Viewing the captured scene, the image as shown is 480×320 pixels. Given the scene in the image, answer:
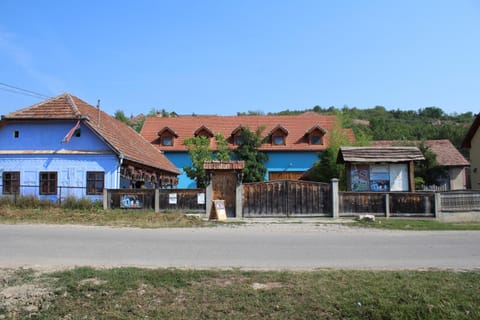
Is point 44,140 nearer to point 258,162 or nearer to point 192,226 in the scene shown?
point 192,226

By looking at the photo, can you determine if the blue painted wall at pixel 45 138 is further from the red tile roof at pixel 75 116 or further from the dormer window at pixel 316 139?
the dormer window at pixel 316 139

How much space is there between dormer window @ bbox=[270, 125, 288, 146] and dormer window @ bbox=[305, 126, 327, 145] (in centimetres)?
244

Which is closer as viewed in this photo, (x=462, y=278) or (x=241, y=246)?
(x=462, y=278)

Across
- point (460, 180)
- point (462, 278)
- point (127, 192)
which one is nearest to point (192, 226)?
point (127, 192)

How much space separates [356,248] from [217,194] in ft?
38.8

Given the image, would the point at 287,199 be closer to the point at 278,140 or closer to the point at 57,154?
the point at 57,154

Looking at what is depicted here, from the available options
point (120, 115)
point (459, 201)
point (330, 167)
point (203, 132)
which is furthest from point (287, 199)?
point (120, 115)

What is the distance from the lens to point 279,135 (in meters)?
43.7

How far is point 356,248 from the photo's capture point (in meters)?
11.3

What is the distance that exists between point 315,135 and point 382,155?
20523mm

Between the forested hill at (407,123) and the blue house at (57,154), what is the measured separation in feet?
74.9

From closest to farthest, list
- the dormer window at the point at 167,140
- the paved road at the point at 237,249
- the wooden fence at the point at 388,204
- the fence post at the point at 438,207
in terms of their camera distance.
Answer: the paved road at the point at 237,249, the fence post at the point at 438,207, the wooden fence at the point at 388,204, the dormer window at the point at 167,140

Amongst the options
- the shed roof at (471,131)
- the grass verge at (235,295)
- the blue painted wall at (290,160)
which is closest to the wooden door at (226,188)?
the grass verge at (235,295)

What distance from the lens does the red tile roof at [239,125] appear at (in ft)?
143
